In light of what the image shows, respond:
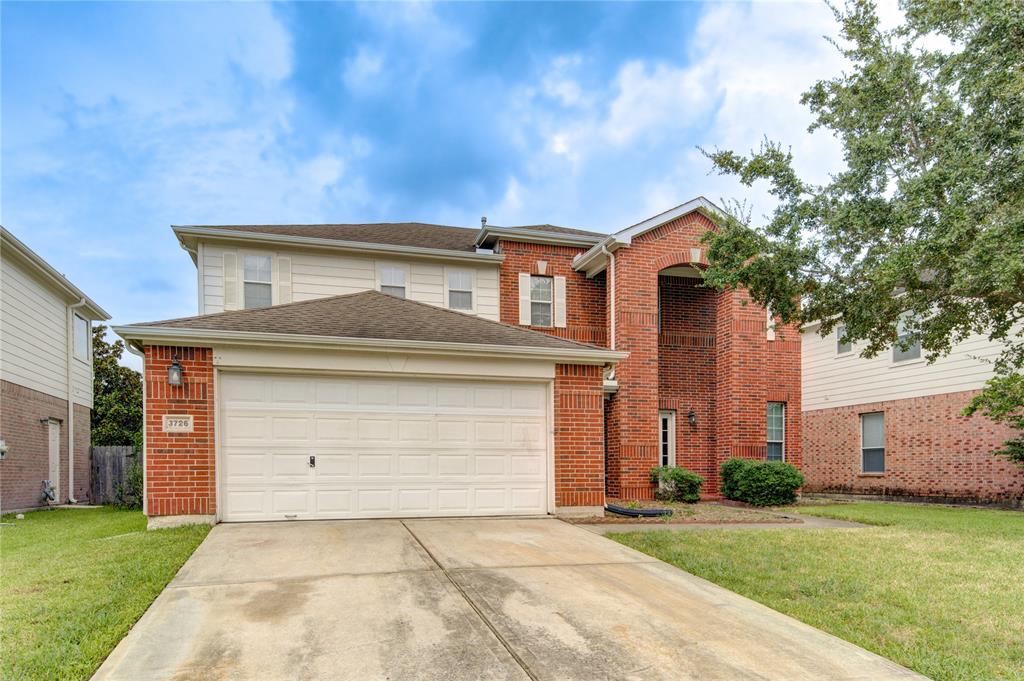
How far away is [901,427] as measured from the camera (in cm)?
1645

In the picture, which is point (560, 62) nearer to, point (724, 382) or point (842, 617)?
point (724, 382)

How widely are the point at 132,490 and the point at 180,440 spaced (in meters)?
7.47

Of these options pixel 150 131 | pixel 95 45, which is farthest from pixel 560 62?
pixel 150 131

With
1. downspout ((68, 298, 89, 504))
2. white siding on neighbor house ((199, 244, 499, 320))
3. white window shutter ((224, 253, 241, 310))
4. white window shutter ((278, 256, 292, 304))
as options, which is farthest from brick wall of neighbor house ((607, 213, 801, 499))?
downspout ((68, 298, 89, 504))

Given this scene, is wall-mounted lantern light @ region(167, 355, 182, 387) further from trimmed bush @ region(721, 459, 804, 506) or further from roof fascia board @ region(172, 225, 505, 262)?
trimmed bush @ region(721, 459, 804, 506)

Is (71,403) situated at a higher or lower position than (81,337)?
lower

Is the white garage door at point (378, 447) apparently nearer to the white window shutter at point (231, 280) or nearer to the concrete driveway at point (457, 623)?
the concrete driveway at point (457, 623)

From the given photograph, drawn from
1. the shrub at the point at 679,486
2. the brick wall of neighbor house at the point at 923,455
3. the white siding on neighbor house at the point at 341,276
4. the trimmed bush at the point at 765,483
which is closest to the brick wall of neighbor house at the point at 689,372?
the shrub at the point at 679,486

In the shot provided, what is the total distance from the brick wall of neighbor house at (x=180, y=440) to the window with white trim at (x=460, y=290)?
23.1 feet

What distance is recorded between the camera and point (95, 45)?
11508 mm

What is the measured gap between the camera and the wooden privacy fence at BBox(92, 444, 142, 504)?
53.2 feet

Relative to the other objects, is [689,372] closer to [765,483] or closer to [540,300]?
[765,483]

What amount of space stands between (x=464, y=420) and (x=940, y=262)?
6742 millimetres

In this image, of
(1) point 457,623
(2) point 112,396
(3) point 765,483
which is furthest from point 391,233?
(2) point 112,396
